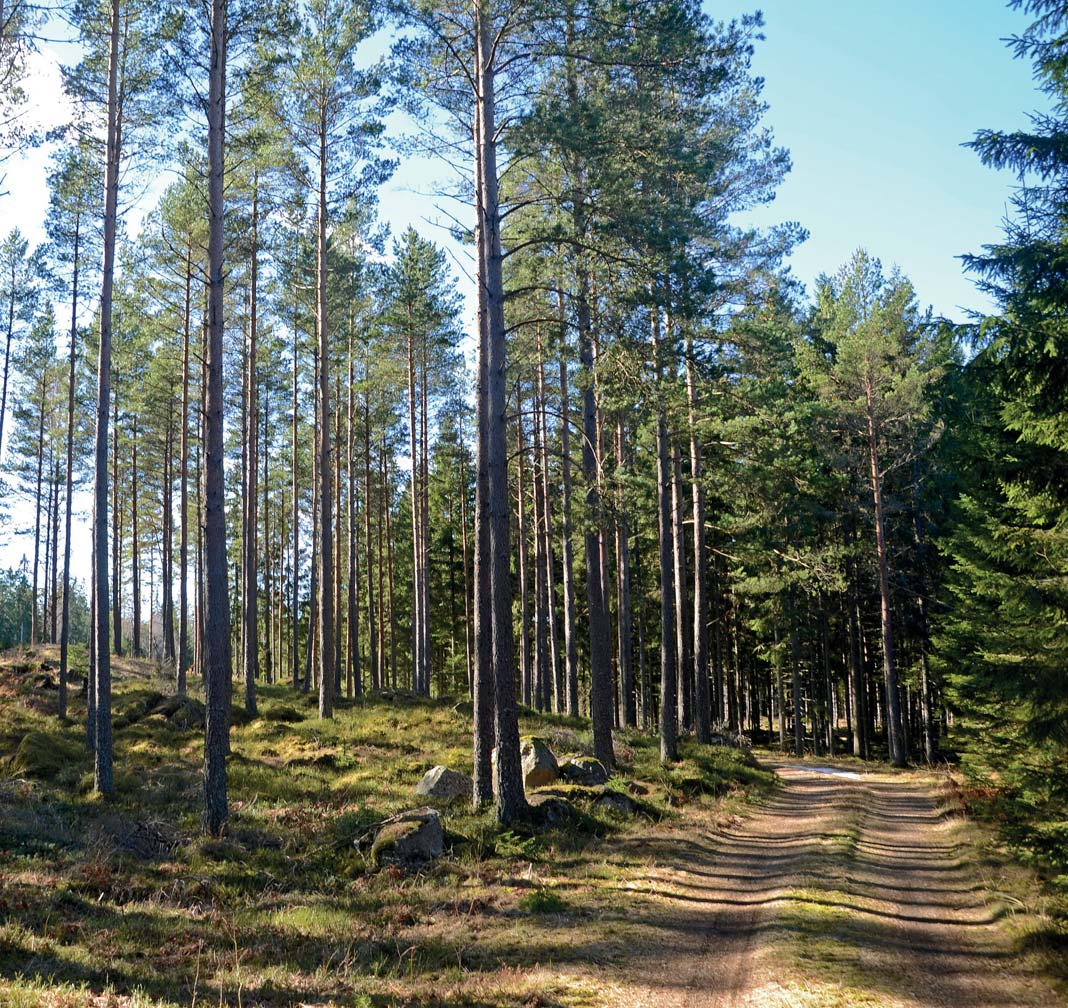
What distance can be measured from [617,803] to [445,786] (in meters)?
3.27

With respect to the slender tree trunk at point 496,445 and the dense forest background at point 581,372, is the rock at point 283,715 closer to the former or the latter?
the dense forest background at point 581,372

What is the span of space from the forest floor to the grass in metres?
0.04

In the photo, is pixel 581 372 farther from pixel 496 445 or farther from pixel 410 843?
pixel 410 843

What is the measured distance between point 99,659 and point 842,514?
25.9 metres

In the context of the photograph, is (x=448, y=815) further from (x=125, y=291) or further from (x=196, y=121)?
(x=125, y=291)

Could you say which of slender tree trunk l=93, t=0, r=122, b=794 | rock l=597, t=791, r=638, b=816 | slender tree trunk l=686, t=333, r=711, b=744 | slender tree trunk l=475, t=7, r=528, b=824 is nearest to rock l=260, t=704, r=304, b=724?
slender tree trunk l=93, t=0, r=122, b=794

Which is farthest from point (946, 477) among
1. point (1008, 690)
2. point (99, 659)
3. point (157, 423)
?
point (157, 423)

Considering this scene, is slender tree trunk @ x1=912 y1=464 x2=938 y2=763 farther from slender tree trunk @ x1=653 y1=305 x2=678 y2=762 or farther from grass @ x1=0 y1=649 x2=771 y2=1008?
grass @ x1=0 y1=649 x2=771 y2=1008

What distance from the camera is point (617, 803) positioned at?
1467 cm

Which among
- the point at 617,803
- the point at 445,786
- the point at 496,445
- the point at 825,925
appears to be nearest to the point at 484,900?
the point at 825,925

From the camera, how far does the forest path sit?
706 cm

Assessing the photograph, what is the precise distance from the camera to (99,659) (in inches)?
634

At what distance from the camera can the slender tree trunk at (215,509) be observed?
12.5 meters

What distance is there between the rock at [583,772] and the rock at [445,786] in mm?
2027
